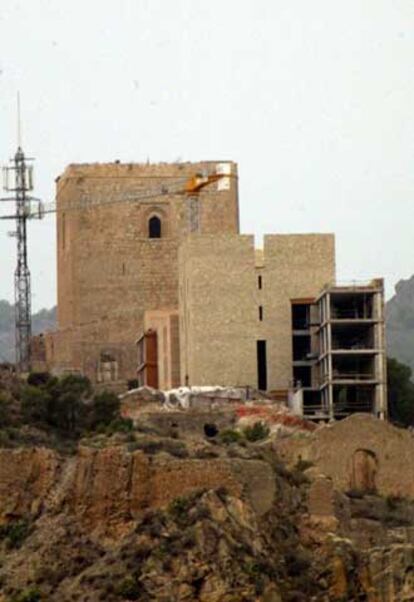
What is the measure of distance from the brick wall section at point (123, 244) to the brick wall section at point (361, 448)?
1355 inches

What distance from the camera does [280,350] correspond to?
4609 inches

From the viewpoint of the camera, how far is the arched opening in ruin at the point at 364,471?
94500mm

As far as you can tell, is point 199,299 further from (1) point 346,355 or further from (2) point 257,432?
(2) point 257,432

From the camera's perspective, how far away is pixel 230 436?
9625cm

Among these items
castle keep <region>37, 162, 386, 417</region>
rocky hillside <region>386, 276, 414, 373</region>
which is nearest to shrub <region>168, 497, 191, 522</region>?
castle keep <region>37, 162, 386, 417</region>

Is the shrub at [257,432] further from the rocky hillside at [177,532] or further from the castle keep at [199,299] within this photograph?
the rocky hillside at [177,532]

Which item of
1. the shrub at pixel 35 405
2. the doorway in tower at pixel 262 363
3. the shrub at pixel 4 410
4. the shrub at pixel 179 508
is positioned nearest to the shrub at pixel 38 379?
the shrub at pixel 35 405

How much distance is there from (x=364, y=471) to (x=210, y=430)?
26.3 ft

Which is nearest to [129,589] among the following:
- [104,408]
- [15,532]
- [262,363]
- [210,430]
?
[15,532]

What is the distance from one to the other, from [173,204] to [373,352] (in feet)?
61.6

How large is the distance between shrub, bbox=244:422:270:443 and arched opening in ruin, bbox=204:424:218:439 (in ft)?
2.56

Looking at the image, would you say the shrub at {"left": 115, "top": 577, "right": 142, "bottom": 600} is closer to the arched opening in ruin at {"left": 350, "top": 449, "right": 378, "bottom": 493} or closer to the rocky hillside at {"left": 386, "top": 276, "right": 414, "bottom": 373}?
the arched opening in ruin at {"left": 350, "top": 449, "right": 378, "bottom": 493}

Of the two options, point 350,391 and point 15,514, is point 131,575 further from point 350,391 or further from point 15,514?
point 350,391

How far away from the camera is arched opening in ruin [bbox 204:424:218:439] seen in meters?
101
